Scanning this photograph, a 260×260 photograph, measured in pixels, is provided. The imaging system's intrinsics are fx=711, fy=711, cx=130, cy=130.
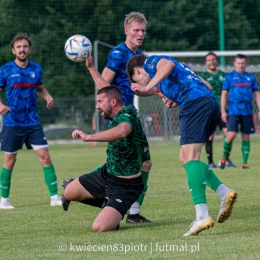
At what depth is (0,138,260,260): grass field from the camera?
5453 mm

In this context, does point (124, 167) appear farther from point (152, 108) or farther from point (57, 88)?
point (57, 88)

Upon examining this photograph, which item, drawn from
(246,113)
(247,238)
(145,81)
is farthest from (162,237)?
(246,113)

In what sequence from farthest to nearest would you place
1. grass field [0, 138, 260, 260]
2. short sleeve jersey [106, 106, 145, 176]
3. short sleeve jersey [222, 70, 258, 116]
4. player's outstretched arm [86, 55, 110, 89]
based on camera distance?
short sleeve jersey [222, 70, 258, 116] → player's outstretched arm [86, 55, 110, 89] → short sleeve jersey [106, 106, 145, 176] → grass field [0, 138, 260, 260]

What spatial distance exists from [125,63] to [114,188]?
1.46 metres

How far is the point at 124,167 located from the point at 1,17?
2696cm

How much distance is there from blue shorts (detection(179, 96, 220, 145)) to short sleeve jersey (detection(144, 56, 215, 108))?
7cm

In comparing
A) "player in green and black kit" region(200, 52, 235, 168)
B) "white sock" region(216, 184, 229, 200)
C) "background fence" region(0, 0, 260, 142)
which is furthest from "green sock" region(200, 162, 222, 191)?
"background fence" region(0, 0, 260, 142)

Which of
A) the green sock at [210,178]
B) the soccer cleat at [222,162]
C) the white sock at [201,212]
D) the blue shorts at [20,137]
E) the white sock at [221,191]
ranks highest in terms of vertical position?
the blue shorts at [20,137]

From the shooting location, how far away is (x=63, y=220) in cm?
752

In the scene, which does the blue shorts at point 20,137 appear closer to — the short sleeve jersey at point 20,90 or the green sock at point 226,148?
the short sleeve jersey at point 20,90

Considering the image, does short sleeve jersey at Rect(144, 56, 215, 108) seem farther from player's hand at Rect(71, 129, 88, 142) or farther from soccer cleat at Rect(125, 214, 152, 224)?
soccer cleat at Rect(125, 214, 152, 224)

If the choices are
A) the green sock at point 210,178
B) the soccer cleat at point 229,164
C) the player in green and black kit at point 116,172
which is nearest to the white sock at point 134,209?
the player in green and black kit at point 116,172

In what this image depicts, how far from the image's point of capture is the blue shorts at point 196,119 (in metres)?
6.38

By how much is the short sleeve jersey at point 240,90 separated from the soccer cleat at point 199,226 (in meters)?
7.57
